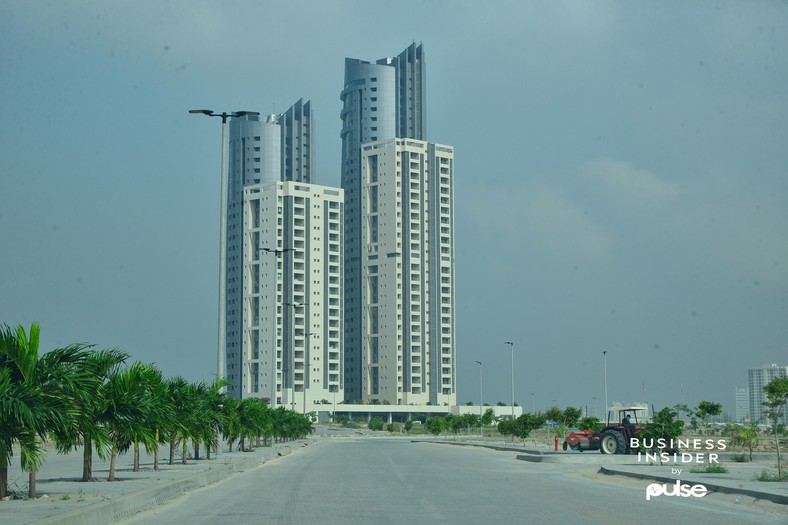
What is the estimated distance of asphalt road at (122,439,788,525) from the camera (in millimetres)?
16156

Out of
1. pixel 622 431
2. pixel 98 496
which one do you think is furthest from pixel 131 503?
pixel 622 431

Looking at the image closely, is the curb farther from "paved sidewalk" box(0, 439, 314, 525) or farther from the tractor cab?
the tractor cab

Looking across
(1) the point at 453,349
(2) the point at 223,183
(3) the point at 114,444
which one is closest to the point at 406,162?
(1) the point at 453,349

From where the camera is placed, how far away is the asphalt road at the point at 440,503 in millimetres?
16156

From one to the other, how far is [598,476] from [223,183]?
18.7 m

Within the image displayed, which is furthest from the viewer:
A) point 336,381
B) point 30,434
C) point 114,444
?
point 336,381

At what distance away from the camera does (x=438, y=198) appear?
199125mm

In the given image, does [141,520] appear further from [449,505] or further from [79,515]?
[449,505]

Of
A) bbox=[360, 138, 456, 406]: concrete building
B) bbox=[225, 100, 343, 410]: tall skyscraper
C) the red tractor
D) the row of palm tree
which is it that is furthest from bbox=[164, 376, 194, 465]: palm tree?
bbox=[360, 138, 456, 406]: concrete building

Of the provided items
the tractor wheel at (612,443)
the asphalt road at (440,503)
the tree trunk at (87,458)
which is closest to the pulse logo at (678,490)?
the asphalt road at (440,503)

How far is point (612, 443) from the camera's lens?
48219 mm

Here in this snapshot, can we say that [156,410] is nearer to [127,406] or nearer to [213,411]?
[127,406]

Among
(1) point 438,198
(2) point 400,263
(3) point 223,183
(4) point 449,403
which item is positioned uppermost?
(1) point 438,198

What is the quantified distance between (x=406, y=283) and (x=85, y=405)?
→ 573 feet
